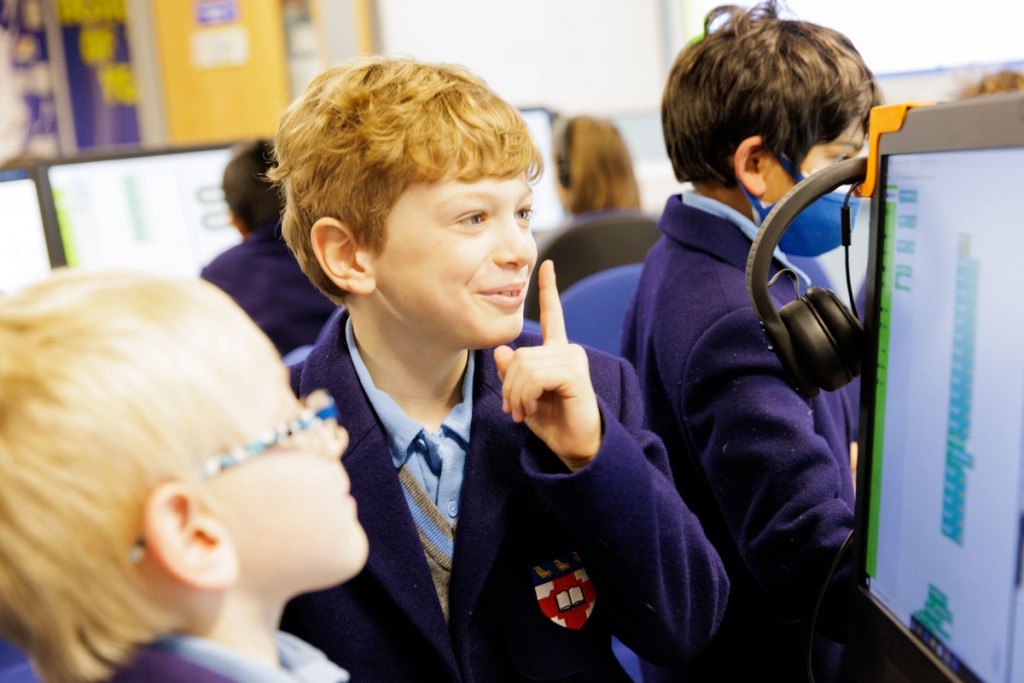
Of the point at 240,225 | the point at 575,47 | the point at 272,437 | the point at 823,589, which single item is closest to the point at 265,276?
the point at 240,225

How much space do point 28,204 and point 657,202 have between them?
2237 millimetres

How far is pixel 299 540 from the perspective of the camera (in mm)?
612

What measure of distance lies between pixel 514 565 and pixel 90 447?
0.47 metres

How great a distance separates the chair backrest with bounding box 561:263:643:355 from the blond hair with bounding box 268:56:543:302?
0.72 m

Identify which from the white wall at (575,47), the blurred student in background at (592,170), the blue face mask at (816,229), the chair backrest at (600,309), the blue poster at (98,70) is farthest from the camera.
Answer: the blue poster at (98,70)

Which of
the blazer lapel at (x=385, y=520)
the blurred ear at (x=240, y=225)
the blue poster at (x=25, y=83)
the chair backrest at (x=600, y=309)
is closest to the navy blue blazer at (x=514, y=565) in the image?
the blazer lapel at (x=385, y=520)

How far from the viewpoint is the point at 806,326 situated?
83 cm

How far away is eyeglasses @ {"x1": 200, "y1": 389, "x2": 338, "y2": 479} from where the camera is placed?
579mm

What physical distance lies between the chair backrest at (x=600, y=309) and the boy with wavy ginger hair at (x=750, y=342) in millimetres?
332

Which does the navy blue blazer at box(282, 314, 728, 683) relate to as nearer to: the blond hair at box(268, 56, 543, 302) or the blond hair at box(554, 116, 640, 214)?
the blond hair at box(268, 56, 543, 302)

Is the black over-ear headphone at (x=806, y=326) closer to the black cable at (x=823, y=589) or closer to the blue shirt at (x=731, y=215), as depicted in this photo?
the black cable at (x=823, y=589)

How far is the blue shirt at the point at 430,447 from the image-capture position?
3.10 ft

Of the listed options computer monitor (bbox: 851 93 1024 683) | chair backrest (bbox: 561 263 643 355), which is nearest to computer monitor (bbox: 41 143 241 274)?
chair backrest (bbox: 561 263 643 355)

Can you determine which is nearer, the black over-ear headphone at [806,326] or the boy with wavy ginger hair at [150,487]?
the boy with wavy ginger hair at [150,487]
